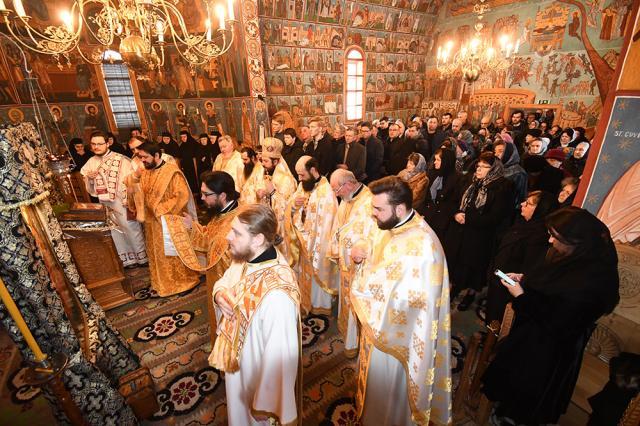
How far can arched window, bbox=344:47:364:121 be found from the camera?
14.2 meters

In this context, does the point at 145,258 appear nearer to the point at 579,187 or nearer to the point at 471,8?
the point at 579,187

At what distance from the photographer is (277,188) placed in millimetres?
4406

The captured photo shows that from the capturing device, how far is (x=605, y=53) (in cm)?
1092

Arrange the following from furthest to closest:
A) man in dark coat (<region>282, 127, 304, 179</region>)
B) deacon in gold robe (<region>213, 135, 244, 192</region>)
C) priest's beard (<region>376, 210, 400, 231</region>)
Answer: man in dark coat (<region>282, 127, 304, 179</region>), deacon in gold robe (<region>213, 135, 244, 192</region>), priest's beard (<region>376, 210, 400, 231</region>)

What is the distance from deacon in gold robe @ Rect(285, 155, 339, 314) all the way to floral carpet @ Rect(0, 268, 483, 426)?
15.9 inches

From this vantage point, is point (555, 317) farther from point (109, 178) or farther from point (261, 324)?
point (109, 178)

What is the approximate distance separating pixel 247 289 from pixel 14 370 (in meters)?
Result: 3.90

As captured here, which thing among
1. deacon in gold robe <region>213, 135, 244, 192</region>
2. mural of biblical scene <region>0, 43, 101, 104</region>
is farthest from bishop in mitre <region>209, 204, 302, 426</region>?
mural of biblical scene <region>0, 43, 101, 104</region>

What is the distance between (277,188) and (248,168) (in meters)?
1.06

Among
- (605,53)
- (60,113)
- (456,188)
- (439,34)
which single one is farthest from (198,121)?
(605,53)

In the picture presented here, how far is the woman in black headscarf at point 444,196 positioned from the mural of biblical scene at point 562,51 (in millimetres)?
10685

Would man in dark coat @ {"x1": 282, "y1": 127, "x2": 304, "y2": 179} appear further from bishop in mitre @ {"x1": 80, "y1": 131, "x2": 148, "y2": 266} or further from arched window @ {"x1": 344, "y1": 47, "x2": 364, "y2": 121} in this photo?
arched window @ {"x1": 344, "y1": 47, "x2": 364, "y2": 121}

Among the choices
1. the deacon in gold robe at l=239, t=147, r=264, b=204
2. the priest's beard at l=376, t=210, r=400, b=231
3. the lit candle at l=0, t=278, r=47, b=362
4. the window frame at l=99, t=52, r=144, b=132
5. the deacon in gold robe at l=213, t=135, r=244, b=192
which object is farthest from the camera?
the window frame at l=99, t=52, r=144, b=132

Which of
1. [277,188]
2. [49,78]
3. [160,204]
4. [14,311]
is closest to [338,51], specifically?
[49,78]
